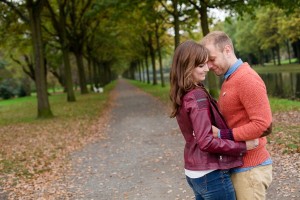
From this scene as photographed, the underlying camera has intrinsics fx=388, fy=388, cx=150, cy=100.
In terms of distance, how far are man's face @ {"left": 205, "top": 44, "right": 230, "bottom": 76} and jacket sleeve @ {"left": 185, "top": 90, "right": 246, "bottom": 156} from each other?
0.33 m

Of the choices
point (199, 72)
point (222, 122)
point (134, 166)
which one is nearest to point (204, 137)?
point (222, 122)

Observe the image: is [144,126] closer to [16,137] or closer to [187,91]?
[16,137]

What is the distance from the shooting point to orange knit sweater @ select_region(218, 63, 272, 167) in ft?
8.55

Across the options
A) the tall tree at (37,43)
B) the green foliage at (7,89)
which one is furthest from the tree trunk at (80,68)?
the green foliage at (7,89)

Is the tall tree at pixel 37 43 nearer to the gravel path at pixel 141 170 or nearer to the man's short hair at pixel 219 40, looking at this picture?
the gravel path at pixel 141 170

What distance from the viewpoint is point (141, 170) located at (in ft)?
26.5

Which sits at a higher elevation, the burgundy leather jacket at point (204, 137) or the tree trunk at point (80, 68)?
the tree trunk at point (80, 68)

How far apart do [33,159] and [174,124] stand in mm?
5679

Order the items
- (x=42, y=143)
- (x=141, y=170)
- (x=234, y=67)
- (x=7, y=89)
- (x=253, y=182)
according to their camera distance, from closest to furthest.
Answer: (x=253, y=182) < (x=234, y=67) < (x=141, y=170) < (x=42, y=143) < (x=7, y=89)

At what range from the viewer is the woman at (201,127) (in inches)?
103

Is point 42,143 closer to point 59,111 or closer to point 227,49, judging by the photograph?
point 59,111

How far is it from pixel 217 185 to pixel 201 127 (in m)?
0.44

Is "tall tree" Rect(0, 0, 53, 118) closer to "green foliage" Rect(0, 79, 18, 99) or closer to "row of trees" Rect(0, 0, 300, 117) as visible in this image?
"row of trees" Rect(0, 0, 300, 117)

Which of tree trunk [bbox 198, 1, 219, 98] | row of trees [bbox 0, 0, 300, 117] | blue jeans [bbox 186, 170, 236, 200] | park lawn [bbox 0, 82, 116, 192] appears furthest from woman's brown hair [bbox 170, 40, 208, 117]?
tree trunk [bbox 198, 1, 219, 98]
